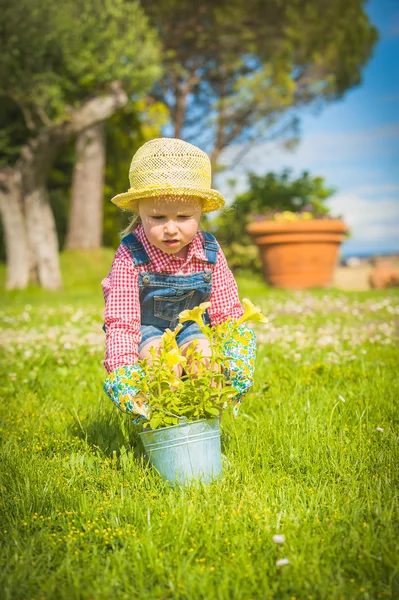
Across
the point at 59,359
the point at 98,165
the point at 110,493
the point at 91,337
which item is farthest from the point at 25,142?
the point at 110,493

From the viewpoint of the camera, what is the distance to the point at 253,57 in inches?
775

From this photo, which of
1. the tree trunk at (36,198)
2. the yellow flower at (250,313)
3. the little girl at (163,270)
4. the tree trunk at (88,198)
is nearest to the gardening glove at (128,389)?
the little girl at (163,270)

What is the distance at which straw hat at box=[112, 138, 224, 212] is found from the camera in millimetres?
2738

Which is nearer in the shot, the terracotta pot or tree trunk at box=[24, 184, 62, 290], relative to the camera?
the terracotta pot

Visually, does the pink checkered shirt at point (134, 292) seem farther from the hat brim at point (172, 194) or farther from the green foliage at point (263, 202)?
the green foliage at point (263, 202)

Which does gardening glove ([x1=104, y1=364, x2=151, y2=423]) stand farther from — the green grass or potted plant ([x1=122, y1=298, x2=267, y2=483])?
the green grass

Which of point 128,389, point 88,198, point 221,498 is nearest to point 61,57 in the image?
A: point 88,198

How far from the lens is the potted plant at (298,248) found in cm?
1254

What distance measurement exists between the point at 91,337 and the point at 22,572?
4.17 m

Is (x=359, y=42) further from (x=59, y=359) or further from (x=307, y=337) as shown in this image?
(x=59, y=359)

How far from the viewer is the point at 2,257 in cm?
1661

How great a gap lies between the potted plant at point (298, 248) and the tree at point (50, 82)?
14.2ft

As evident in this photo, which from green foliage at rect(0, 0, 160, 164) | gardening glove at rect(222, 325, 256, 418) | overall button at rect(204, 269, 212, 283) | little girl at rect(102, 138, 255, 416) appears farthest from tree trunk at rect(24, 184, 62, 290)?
gardening glove at rect(222, 325, 256, 418)

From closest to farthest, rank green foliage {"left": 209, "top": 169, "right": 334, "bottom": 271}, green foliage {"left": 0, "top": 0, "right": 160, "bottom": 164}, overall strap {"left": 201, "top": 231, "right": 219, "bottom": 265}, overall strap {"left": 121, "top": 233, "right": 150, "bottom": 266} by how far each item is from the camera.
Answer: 1. overall strap {"left": 121, "top": 233, "right": 150, "bottom": 266}
2. overall strap {"left": 201, "top": 231, "right": 219, "bottom": 265}
3. green foliage {"left": 0, "top": 0, "right": 160, "bottom": 164}
4. green foliage {"left": 209, "top": 169, "right": 334, "bottom": 271}
